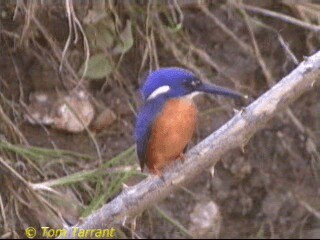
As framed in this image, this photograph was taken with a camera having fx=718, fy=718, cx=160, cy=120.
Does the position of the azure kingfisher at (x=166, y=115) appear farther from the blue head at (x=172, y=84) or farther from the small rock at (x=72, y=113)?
the small rock at (x=72, y=113)

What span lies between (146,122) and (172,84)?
0.40 feet

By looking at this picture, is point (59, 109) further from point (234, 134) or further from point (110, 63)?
point (234, 134)

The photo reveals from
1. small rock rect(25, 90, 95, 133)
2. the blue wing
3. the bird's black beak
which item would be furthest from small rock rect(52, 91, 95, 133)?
the bird's black beak

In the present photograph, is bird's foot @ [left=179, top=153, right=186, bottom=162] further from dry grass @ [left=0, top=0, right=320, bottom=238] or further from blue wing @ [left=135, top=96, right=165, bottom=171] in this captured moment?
dry grass @ [left=0, top=0, right=320, bottom=238]

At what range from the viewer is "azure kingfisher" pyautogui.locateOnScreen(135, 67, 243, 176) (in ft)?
5.44

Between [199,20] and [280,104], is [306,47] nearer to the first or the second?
[199,20]

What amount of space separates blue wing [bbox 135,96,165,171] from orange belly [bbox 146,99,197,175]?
10 millimetres

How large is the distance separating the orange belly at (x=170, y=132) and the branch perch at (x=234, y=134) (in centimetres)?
14

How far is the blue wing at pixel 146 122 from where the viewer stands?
170 cm

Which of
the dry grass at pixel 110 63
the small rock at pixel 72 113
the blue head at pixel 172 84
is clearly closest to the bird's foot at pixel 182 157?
the blue head at pixel 172 84

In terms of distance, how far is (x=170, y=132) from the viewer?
172 centimetres

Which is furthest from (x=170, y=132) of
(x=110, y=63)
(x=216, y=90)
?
(x=110, y=63)

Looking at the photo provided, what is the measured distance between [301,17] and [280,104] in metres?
1.11

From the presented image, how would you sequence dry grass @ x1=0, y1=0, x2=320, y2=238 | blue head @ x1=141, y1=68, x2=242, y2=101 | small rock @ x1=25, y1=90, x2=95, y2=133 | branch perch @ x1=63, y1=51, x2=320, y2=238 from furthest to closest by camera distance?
small rock @ x1=25, y1=90, x2=95, y2=133
dry grass @ x1=0, y1=0, x2=320, y2=238
blue head @ x1=141, y1=68, x2=242, y2=101
branch perch @ x1=63, y1=51, x2=320, y2=238
